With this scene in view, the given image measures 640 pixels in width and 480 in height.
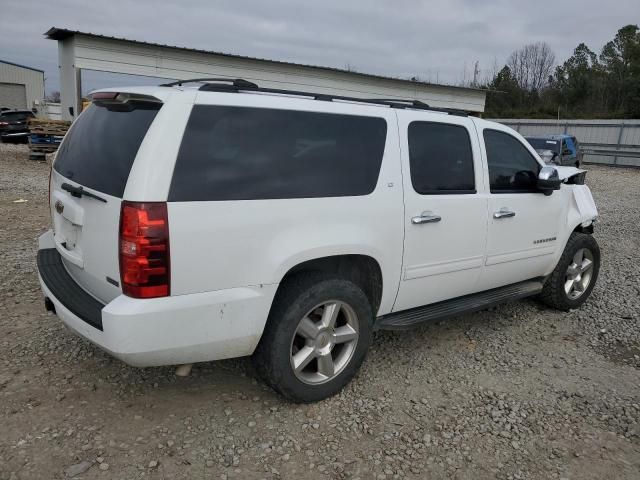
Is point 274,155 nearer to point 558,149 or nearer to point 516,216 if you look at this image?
point 516,216

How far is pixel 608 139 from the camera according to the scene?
28844 millimetres

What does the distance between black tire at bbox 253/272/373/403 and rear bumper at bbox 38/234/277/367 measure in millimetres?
112

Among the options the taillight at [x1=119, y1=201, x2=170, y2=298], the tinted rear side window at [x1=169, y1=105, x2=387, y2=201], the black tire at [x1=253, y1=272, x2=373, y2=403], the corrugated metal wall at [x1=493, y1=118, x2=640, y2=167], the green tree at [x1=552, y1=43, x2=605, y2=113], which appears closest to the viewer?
the taillight at [x1=119, y1=201, x2=170, y2=298]

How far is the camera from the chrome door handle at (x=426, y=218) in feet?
11.3

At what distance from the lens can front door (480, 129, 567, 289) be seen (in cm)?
410

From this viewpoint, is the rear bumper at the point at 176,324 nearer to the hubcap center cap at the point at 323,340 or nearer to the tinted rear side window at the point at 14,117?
the hubcap center cap at the point at 323,340

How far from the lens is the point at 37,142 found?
1700cm

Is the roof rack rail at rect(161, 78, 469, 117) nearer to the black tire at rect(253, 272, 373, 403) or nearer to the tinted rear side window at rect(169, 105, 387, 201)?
the tinted rear side window at rect(169, 105, 387, 201)

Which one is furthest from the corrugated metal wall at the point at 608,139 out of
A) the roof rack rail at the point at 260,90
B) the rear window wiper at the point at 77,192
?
the rear window wiper at the point at 77,192

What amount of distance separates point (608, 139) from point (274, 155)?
31.1 metres

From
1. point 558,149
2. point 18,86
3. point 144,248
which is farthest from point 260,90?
point 18,86

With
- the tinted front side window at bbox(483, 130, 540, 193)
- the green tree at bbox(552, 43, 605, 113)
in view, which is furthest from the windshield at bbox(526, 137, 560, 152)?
the green tree at bbox(552, 43, 605, 113)

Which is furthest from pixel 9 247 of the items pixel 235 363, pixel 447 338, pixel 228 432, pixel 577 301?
pixel 577 301

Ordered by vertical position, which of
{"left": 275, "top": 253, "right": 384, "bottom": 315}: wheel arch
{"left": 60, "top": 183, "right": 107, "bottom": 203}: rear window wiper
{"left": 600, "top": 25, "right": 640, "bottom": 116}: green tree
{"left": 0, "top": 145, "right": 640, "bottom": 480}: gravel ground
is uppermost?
{"left": 600, "top": 25, "right": 640, "bottom": 116}: green tree
